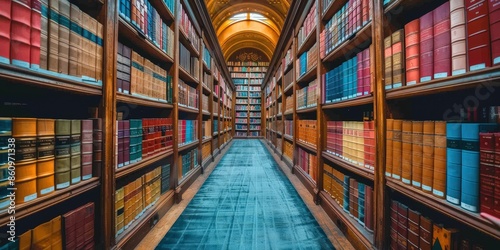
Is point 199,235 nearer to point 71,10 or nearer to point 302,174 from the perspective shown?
point 71,10

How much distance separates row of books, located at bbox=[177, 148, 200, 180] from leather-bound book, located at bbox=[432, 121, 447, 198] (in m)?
2.50

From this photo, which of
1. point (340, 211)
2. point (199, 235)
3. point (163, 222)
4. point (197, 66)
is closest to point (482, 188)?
point (340, 211)

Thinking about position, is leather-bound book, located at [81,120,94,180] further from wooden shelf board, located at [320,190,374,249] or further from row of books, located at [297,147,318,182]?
row of books, located at [297,147,318,182]

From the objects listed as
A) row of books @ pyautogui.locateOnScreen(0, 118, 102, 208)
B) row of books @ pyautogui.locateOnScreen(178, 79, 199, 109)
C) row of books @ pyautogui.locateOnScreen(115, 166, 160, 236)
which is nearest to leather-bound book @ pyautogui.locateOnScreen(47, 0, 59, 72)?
row of books @ pyautogui.locateOnScreen(0, 118, 102, 208)

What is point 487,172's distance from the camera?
2.63 feet

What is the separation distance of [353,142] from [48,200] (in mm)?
1955

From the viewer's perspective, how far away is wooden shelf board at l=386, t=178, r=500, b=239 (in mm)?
771

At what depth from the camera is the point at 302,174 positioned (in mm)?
3268

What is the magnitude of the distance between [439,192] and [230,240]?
137 cm

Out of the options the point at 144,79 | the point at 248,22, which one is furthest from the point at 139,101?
the point at 248,22

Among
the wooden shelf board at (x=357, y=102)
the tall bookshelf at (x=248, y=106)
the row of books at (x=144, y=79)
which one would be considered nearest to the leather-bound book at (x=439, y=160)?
the wooden shelf board at (x=357, y=102)

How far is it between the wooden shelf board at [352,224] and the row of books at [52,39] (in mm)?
1969

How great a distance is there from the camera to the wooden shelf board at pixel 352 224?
4.79ft

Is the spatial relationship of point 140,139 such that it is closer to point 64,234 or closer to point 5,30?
point 64,234
